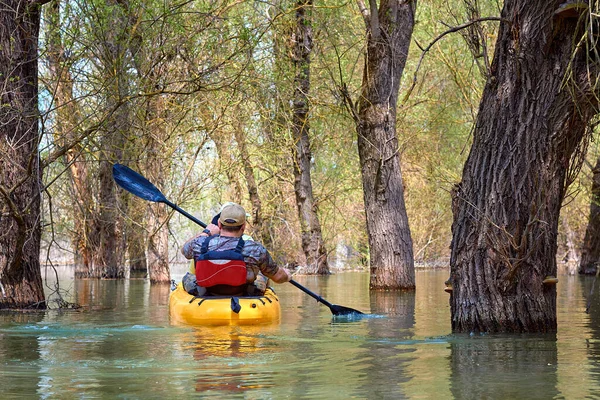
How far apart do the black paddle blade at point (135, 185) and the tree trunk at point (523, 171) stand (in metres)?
5.37

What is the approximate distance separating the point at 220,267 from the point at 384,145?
6.33 meters

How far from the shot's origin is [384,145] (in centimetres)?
1512

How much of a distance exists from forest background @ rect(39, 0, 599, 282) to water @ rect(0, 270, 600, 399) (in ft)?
6.88

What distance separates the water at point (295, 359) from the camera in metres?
5.39

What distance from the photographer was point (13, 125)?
1076 centimetres

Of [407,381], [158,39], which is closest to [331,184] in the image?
[158,39]

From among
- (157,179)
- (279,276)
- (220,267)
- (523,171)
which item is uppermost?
(157,179)

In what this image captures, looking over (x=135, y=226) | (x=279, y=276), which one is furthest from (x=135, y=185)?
(x=135, y=226)

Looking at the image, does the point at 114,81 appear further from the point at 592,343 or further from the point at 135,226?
the point at 135,226

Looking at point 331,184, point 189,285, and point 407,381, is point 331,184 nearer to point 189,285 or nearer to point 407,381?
point 189,285

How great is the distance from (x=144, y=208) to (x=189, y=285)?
9.78m

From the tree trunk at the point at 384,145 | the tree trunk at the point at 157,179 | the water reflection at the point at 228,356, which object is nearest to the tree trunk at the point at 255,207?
the tree trunk at the point at 157,179

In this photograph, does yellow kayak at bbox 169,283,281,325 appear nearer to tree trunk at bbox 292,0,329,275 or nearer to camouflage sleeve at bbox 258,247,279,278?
camouflage sleeve at bbox 258,247,279,278

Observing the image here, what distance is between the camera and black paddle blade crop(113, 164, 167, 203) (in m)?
11.9
